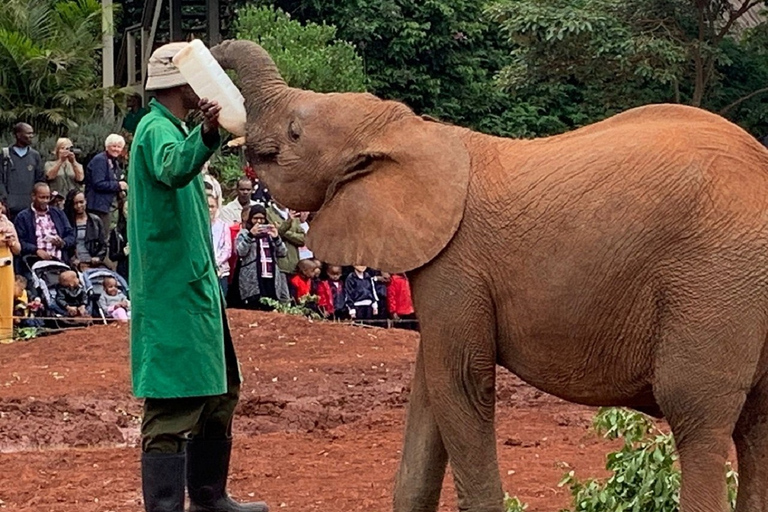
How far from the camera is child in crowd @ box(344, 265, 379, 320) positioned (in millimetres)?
16016

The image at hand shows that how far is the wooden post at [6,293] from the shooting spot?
13.8 meters

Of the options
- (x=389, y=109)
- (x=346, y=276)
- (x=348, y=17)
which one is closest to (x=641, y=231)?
(x=389, y=109)

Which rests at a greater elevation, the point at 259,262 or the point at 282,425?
the point at 259,262

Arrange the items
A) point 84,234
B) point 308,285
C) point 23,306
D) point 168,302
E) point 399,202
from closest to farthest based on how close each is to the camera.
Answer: point 399,202 < point 168,302 < point 23,306 < point 84,234 < point 308,285


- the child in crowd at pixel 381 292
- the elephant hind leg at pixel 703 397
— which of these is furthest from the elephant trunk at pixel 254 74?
the child in crowd at pixel 381 292

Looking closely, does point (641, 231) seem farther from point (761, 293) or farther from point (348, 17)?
point (348, 17)

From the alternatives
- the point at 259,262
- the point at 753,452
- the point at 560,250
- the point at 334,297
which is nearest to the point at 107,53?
the point at 334,297

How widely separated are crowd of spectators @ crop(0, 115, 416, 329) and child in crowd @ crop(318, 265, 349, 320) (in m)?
0.01

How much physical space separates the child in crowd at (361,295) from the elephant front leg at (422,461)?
1007 centimetres

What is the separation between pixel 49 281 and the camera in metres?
14.6

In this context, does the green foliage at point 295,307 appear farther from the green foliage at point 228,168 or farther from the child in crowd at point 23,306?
the green foliage at point 228,168

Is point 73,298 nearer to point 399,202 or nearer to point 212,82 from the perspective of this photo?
point 212,82

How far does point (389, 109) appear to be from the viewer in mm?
5617

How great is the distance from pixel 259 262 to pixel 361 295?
1.40 meters
